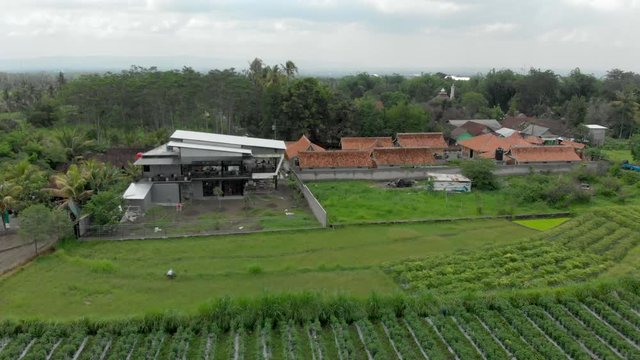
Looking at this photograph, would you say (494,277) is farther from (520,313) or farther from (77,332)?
(77,332)

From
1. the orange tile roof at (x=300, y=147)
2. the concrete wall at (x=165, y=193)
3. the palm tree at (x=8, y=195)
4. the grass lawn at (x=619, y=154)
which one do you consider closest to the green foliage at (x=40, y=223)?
the palm tree at (x=8, y=195)

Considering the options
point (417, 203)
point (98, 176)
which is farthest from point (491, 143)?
point (98, 176)

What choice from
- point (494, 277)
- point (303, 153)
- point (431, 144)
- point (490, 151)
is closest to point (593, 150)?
point (490, 151)

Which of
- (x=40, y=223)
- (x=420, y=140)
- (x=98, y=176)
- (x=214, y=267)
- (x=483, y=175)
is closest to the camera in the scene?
(x=214, y=267)

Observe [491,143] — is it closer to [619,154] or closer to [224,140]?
[619,154]

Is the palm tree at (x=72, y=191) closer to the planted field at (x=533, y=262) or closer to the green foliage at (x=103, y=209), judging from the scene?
the green foliage at (x=103, y=209)

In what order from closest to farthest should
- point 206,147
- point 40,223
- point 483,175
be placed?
point 40,223 < point 206,147 < point 483,175
